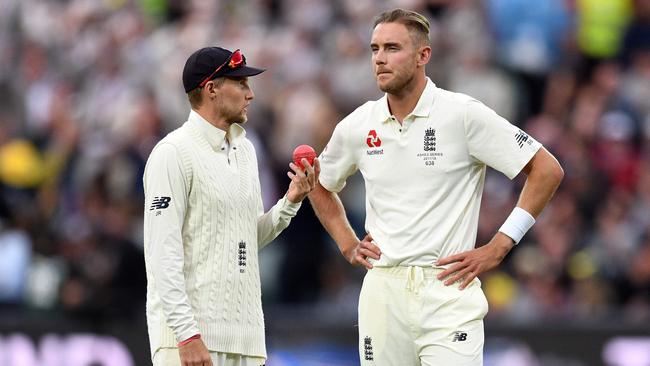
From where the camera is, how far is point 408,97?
7.78 m

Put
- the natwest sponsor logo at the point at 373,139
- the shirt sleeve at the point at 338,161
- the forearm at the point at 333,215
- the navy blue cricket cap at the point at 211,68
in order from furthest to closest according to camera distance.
A: the forearm at the point at 333,215 → the shirt sleeve at the point at 338,161 → the natwest sponsor logo at the point at 373,139 → the navy blue cricket cap at the point at 211,68

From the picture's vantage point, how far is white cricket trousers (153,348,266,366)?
7248 millimetres

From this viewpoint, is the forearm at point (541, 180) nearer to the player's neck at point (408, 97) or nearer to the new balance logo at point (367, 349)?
the player's neck at point (408, 97)

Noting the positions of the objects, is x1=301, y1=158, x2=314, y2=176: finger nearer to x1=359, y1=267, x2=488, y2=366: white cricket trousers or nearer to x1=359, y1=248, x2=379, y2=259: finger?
x1=359, y1=248, x2=379, y2=259: finger

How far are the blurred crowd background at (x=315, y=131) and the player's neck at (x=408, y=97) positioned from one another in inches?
174

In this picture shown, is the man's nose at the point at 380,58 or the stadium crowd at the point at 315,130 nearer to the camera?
the man's nose at the point at 380,58

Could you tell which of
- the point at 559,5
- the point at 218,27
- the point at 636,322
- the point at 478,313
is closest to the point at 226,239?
the point at 478,313

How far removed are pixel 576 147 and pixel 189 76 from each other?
6.70 m

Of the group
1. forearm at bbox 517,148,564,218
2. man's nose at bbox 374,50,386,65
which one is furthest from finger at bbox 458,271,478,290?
man's nose at bbox 374,50,386,65

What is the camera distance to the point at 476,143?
7617 millimetres

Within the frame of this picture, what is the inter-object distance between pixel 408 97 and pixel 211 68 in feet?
3.61

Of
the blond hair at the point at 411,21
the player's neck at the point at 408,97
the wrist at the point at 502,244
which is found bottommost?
the wrist at the point at 502,244

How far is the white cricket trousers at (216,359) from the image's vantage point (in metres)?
7.25

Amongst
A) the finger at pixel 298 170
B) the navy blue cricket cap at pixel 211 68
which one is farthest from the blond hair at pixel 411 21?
the finger at pixel 298 170
